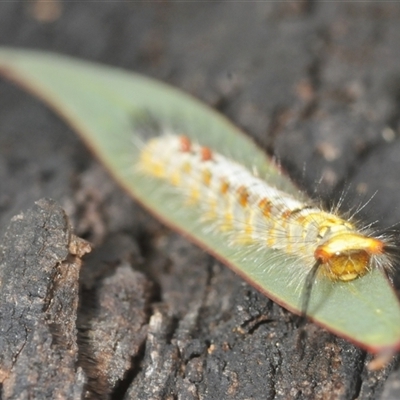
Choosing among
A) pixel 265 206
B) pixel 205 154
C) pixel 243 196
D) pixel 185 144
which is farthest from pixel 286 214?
pixel 185 144

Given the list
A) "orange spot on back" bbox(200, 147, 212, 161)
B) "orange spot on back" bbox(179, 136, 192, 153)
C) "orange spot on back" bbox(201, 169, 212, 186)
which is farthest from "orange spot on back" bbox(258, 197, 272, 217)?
"orange spot on back" bbox(179, 136, 192, 153)

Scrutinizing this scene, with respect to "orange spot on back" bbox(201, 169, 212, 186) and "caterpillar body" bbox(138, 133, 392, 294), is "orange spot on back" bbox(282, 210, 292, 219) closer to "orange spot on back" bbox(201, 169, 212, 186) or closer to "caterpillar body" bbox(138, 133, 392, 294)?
"caterpillar body" bbox(138, 133, 392, 294)

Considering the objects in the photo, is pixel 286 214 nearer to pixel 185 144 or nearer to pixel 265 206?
pixel 265 206

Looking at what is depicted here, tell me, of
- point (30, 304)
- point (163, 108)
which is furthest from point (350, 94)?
point (30, 304)

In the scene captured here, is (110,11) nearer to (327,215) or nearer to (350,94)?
(350,94)

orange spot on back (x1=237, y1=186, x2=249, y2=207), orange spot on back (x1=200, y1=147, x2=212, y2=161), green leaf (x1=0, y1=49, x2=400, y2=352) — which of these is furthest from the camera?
orange spot on back (x1=200, y1=147, x2=212, y2=161)

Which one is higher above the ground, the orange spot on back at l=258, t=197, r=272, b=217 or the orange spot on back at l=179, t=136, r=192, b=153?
the orange spot on back at l=258, t=197, r=272, b=217
